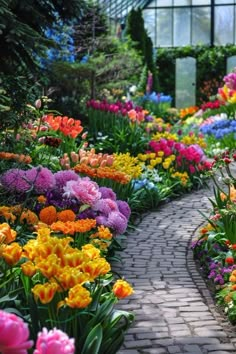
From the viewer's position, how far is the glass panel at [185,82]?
23703 millimetres

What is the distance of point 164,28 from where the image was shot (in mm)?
25266

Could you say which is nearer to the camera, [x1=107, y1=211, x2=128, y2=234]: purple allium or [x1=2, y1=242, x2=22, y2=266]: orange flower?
[x1=2, y1=242, x2=22, y2=266]: orange flower

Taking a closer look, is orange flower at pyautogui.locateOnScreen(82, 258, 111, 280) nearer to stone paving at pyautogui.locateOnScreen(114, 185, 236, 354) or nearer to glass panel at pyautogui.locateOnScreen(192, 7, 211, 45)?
stone paving at pyautogui.locateOnScreen(114, 185, 236, 354)

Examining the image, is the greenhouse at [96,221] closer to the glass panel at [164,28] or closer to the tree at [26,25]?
the tree at [26,25]

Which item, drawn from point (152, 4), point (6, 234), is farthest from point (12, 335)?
point (152, 4)

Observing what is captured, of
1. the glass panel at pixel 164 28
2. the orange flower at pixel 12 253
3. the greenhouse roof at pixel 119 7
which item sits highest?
the greenhouse roof at pixel 119 7

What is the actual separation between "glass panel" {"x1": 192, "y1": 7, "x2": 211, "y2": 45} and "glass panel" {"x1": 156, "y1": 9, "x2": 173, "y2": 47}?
94cm

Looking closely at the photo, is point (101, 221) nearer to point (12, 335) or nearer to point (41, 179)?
point (41, 179)

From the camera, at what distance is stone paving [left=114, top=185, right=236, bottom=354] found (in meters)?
3.12

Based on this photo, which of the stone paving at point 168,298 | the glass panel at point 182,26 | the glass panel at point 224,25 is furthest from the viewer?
the glass panel at point 182,26

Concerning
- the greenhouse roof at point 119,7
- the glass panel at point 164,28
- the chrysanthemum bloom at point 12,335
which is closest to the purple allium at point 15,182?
the chrysanthemum bloom at point 12,335

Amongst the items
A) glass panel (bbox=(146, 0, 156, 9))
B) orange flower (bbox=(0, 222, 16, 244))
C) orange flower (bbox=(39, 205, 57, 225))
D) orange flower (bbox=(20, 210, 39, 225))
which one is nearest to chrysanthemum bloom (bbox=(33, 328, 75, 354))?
orange flower (bbox=(0, 222, 16, 244))

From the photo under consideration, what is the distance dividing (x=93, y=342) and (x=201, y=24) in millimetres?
23660

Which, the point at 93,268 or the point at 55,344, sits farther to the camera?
the point at 93,268
